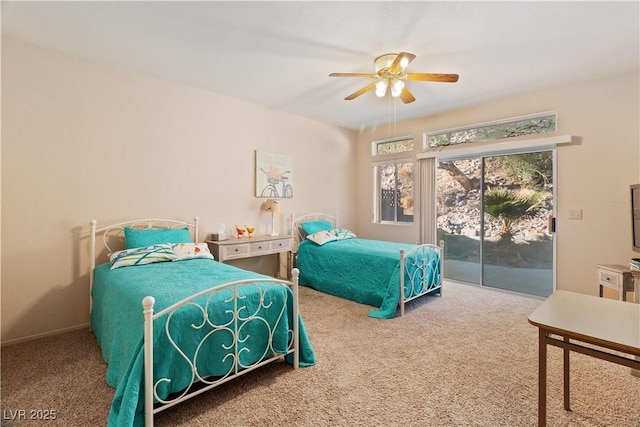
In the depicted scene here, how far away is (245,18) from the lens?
232cm

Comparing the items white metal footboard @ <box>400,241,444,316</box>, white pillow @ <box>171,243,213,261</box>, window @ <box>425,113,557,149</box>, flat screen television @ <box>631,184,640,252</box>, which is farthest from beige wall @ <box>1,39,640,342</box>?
white metal footboard @ <box>400,241,444,316</box>

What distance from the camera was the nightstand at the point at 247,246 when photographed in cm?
359

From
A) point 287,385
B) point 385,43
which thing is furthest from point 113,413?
point 385,43

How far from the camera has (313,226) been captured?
15.4ft

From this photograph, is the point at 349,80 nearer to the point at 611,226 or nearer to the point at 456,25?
the point at 456,25

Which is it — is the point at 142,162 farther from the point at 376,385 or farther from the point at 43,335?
the point at 376,385

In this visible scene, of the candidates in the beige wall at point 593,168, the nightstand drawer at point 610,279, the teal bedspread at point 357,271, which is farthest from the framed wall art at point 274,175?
the nightstand drawer at point 610,279

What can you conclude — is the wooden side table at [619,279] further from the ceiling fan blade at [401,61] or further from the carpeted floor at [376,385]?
the ceiling fan blade at [401,61]

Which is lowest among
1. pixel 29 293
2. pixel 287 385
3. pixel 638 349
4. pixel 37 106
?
pixel 287 385

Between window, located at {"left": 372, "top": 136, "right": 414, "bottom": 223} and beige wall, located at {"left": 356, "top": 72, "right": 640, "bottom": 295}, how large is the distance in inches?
67.5

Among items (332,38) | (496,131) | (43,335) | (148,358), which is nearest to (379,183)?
(496,131)

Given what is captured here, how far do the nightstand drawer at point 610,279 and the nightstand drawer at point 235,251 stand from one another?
153 inches

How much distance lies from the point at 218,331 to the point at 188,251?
1423mm

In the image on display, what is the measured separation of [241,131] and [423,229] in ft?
10.6
